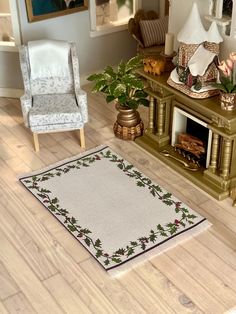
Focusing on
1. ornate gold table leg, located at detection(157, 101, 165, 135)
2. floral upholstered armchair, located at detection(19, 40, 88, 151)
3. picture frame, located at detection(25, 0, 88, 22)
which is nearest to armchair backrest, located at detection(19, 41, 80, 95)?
floral upholstered armchair, located at detection(19, 40, 88, 151)

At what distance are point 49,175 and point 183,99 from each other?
4.57 feet

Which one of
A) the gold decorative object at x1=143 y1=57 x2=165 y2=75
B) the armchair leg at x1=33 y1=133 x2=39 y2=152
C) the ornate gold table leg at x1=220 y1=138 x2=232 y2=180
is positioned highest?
the gold decorative object at x1=143 y1=57 x2=165 y2=75

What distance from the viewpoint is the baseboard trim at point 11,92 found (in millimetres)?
5941

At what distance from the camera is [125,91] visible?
15.6ft

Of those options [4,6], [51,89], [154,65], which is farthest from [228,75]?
[4,6]

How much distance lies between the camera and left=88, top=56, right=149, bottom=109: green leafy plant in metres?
4.73

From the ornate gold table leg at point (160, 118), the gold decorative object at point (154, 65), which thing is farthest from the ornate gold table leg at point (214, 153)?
the gold decorative object at point (154, 65)

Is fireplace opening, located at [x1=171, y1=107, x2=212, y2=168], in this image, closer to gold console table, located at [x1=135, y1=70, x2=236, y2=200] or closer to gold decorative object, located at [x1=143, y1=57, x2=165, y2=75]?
gold console table, located at [x1=135, y1=70, x2=236, y2=200]

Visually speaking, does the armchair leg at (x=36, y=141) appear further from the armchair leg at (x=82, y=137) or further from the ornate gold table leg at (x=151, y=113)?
the ornate gold table leg at (x=151, y=113)

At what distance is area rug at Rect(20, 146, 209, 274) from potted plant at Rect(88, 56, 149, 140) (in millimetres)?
341

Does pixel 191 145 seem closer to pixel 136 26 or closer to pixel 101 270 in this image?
pixel 101 270

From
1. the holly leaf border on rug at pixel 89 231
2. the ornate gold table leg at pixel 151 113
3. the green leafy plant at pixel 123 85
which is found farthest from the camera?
the ornate gold table leg at pixel 151 113

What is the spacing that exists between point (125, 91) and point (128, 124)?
42 cm

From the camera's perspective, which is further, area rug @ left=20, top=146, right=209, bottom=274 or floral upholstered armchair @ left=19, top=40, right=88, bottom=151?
floral upholstered armchair @ left=19, top=40, right=88, bottom=151
